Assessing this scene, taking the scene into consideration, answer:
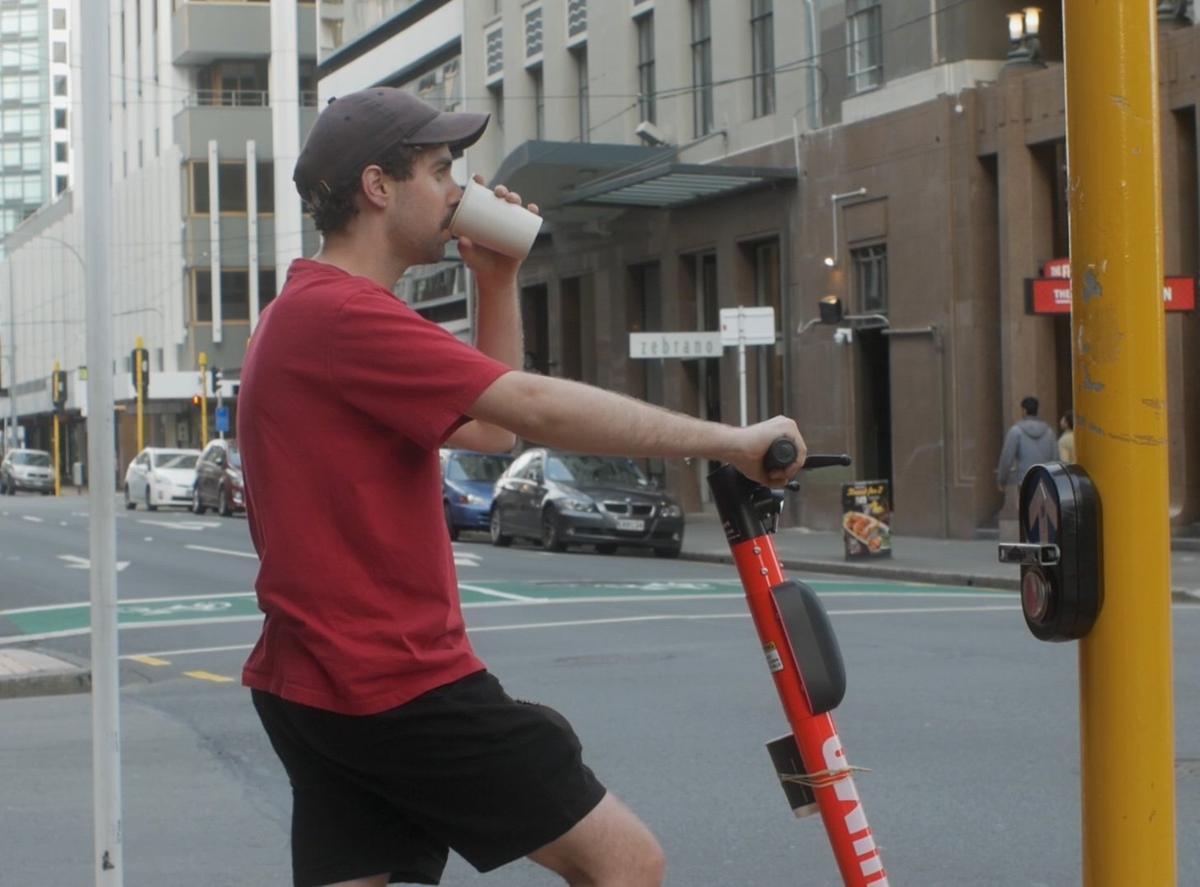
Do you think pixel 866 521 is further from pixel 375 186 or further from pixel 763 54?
pixel 375 186

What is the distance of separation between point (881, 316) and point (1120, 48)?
25856 mm

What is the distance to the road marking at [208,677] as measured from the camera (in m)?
12.4

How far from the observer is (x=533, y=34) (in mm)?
41125

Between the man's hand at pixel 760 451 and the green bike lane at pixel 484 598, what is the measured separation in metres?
13.4

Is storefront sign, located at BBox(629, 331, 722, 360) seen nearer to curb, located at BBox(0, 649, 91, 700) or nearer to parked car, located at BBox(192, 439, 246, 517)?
parked car, located at BBox(192, 439, 246, 517)

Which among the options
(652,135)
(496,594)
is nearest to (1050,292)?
(496,594)

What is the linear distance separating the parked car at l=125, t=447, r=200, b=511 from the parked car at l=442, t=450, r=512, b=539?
1539cm

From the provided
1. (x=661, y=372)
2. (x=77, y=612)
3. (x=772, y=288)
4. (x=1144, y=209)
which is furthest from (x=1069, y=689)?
(x=661, y=372)

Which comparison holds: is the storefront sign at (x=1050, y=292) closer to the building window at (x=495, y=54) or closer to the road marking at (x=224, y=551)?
the road marking at (x=224, y=551)

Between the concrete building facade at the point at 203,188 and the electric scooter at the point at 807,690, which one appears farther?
the concrete building facade at the point at 203,188

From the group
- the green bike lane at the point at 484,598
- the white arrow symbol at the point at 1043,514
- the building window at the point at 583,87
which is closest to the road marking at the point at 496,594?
the green bike lane at the point at 484,598

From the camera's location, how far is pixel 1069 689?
1048 centimetres

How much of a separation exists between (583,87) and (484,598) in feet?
72.8

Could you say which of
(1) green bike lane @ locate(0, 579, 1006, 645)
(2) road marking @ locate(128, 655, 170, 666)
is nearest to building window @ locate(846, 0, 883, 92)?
(1) green bike lane @ locate(0, 579, 1006, 645)
